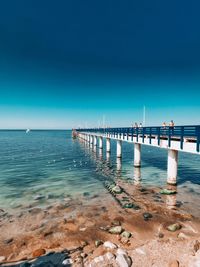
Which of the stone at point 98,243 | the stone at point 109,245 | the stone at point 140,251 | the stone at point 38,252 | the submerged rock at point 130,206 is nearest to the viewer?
the stone at point 140,251

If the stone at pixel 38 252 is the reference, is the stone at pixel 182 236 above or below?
above

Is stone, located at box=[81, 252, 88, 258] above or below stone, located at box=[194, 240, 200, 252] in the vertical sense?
below

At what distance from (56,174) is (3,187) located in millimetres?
6343

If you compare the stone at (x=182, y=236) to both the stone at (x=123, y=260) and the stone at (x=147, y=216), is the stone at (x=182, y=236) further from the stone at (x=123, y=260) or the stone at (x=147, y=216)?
the stone at (x=123, y=260)

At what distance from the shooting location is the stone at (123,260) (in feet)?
23.2

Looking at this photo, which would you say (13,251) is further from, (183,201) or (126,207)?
(183,201)

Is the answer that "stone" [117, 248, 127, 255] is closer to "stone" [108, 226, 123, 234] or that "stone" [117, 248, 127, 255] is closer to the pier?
"stone" [108, 226, 123, 234]

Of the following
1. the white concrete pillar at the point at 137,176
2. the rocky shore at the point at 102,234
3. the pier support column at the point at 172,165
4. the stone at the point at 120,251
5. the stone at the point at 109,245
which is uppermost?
the pier support column at the point at 172,165

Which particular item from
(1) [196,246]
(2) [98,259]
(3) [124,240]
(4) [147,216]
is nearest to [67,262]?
(2) [98,259]

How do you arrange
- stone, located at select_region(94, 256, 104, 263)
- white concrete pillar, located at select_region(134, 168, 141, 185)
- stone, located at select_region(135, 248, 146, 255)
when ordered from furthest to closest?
1. white concrete pillar, located at select_region(134, 168, 141, 185)
2. stone, located at select_region(135, 248, 146, 255)
3. stone, located at select_region(94, 256, 104, 263)

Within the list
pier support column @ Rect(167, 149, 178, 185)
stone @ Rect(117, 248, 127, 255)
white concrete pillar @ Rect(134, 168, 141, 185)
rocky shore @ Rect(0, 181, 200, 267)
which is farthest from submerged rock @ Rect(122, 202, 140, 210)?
pier support column @ Rect(167, 149, 178, 185)

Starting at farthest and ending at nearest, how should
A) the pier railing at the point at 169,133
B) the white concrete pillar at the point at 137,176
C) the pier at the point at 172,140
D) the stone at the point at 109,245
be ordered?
the white concrete pillar at the point at 137,176 < the pier at the point at 172,140 < the pier railing at the point at 169,133 < the stone at the point at 109,245

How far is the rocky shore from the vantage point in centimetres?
757

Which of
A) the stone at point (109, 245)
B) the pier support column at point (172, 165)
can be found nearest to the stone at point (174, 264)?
the stone at point (109, 245)
